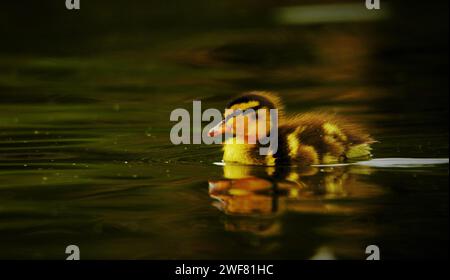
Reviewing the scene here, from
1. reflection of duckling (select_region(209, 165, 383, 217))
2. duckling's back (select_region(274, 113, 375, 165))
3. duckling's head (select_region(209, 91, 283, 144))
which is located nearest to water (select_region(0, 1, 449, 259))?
reflection of duckling (select_region(209, 165, 383, 217))

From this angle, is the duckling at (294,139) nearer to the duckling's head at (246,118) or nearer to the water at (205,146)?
the duckling's head at (246,118)

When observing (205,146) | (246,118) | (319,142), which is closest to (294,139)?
(319,142)

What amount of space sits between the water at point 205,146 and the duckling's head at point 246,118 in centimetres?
30

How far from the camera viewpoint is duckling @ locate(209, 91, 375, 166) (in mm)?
7543

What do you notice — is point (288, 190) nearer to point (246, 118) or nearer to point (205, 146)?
point (246, 118)

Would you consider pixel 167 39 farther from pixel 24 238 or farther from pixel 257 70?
pixel 24 238

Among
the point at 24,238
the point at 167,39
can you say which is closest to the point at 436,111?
the point at 24,238

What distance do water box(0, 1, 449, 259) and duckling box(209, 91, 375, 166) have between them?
187mm

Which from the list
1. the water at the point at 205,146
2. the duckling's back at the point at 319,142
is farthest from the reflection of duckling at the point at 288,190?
the duckling's back at the point at 319,142

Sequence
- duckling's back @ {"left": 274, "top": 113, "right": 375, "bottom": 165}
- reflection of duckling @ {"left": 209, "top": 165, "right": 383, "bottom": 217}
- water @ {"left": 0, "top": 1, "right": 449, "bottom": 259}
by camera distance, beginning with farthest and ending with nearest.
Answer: duckling's back @ {"left": 274, "top": 113, "right": 375, "bottom": 165} < reflection of duckling @ {"left": 209, "top": 165, "right": 383, "bottom": 217} < water @ {"left": 0, "top": 1, "right": 449, "bottom": 259}

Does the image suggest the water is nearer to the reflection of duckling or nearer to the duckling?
the reflection of duckling

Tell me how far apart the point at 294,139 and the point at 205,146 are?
989 mm

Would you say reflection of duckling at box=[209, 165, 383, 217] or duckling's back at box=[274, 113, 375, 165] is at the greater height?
duckling's back at box=[274, 113, 375, 165]

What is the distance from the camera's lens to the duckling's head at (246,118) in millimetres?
7770
